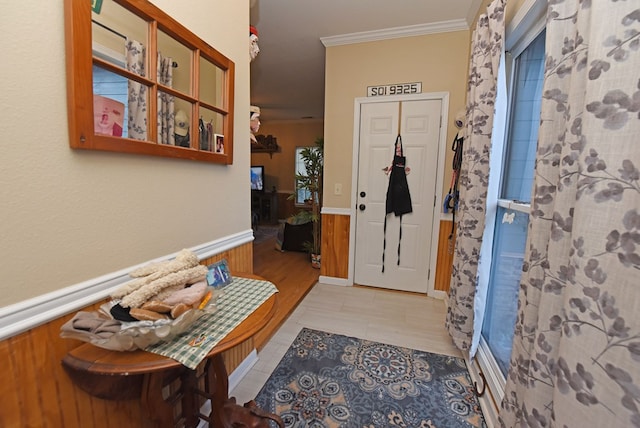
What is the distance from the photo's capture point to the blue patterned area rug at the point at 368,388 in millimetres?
1420

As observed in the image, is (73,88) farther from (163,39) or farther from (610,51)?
(610,51)

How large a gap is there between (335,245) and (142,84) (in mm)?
2495

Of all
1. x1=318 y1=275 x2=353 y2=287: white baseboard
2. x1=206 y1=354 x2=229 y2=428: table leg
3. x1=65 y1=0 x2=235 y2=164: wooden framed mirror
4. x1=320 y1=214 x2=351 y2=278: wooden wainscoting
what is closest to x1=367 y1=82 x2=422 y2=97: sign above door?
x1=320 y1=214 x2=351 y2=278: wooden wainscoting

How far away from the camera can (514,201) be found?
59.9 inches

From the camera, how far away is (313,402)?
1.51 metres

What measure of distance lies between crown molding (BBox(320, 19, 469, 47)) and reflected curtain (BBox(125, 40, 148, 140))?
241 cm

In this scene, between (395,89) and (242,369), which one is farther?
(395,89)

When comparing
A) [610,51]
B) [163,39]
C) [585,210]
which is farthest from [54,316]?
[610,51]

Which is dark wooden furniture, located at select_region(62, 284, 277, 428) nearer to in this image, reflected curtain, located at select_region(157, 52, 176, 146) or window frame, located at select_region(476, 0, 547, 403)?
reflected curtain, located at select_region(157, 52, 176, 146)

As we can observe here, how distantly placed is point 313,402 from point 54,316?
131 centimetres

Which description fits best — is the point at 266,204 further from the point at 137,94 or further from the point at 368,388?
the point at 137,94

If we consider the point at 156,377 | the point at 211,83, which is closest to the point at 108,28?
the point at 211,83

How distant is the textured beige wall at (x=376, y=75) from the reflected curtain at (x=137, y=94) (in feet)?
7.35

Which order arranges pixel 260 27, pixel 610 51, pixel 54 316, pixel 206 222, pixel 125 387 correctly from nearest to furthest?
pixel 610 51 → pixel 54 316 → pixel 125 387 → pixel 206 222 → pixel 260 27
